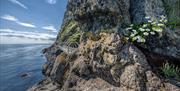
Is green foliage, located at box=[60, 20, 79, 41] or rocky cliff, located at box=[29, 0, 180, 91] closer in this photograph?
rocky cliff, located at box=[29, 0, 180, 91]

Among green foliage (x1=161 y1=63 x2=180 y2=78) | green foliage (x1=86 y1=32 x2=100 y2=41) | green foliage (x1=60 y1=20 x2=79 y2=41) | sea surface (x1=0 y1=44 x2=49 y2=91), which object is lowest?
sea surface (x1=0 y1=44 x2=49 y2=91)

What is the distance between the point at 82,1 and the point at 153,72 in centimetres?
376

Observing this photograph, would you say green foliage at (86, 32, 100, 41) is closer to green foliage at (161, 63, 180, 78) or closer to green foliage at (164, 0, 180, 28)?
green foliage at (161, 63, 180, 78)

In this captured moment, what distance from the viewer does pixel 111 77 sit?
728cm

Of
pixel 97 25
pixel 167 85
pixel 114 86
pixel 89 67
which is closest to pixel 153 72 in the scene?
pixel 167 85

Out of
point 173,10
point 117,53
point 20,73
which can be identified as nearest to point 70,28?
point 173,10

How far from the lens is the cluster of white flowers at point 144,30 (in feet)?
24.8

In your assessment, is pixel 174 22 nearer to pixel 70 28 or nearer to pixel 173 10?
pixel 173 10

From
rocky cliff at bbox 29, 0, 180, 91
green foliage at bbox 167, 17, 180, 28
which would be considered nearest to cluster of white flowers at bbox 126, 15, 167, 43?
rocky cliff at bbox 29, 0, 180, 91

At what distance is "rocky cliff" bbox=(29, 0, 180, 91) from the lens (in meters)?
6.92

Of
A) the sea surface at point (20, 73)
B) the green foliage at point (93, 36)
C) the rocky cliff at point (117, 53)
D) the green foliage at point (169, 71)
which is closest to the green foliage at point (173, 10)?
the rocky cliff at point (117, 53)

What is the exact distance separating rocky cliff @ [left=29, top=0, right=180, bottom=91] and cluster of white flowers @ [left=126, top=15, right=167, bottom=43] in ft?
0.65

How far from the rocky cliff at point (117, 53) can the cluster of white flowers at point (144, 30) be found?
20 cm

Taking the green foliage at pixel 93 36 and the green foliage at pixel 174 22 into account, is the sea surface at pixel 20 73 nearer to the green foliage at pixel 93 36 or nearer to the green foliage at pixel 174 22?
the green foliage at pixel 93 36
